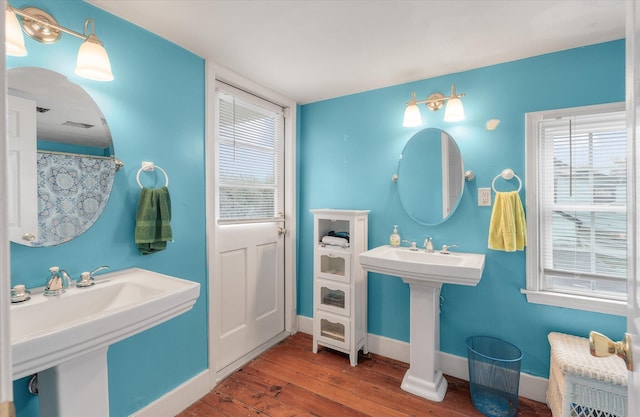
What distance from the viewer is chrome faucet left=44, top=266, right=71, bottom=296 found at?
1270 mm

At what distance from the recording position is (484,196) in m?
Result: 2.17

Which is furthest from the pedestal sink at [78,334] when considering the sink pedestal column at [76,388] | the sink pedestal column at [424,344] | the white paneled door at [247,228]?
the sink pedestal column at [424,344]

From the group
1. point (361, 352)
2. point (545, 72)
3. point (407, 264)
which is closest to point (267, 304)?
point (361, 352)

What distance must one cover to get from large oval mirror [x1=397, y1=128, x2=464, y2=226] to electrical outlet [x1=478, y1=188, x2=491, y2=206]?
13 centimetres

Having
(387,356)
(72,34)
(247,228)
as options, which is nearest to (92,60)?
(72,34)

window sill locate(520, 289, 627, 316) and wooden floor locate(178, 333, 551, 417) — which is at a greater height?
window sill locate(520, 289, 627, 316)

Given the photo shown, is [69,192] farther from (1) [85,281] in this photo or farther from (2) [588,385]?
(2) [588,385]

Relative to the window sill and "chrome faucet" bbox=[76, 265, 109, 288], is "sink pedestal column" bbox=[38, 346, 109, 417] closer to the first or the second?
"chrome faucet" bbox=[76, 265, 109, 288]

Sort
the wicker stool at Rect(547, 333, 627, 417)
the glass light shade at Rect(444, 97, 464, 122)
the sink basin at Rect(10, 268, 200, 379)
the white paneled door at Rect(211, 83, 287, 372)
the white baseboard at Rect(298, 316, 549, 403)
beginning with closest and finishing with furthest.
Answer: the sink basin at Rect(10, 268, 200, 379) < the wicker stool at Rect(547, 333, 627, 417) < the white baseboard at Rect(298, 316, 549, 403) < the glass light shade at Rect(444, 97, 464, 122) < the white paneled door at Rect(211, 83, 287, 372)

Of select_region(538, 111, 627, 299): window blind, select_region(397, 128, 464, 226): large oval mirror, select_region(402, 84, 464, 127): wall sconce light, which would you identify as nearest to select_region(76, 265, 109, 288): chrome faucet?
select_region(397, 128, 464, 226): large oval mirror

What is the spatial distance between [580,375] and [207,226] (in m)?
2.33

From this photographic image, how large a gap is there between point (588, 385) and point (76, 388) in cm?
235

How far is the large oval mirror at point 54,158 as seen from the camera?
1244 mm

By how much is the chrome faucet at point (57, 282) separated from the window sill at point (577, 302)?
104 inches
